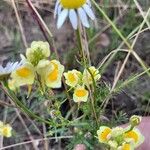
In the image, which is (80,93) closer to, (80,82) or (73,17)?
(80,82)

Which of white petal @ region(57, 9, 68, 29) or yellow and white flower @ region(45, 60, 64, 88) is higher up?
white petal @ region(57, 9, 68, 29)

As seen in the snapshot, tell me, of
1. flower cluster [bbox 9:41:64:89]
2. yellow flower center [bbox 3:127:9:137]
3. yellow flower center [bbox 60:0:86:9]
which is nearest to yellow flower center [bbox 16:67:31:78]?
flower cluster [bbox 9:41:64:89]

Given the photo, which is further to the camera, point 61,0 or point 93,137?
point 93,137

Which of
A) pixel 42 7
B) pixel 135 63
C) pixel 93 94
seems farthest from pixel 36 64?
pixel 42 7

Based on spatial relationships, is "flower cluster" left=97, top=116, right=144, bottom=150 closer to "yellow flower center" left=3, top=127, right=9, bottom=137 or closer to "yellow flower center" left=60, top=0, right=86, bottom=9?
"yellow flower center" left=60, top=0, right=86, bottom=9

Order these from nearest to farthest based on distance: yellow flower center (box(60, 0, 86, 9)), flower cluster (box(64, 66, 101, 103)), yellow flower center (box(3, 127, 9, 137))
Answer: yellow flower center (box(60, 0, 86, 9)) → flower cluster (box(64, 66, 101, 103)) → yellow flower center (box(3, 127, 9, 137))

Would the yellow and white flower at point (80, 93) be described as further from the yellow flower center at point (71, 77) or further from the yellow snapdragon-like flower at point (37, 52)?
the yellow snapdragon-like flower at point (37, 52)

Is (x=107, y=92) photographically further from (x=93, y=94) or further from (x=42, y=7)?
(x=42, y=7)
